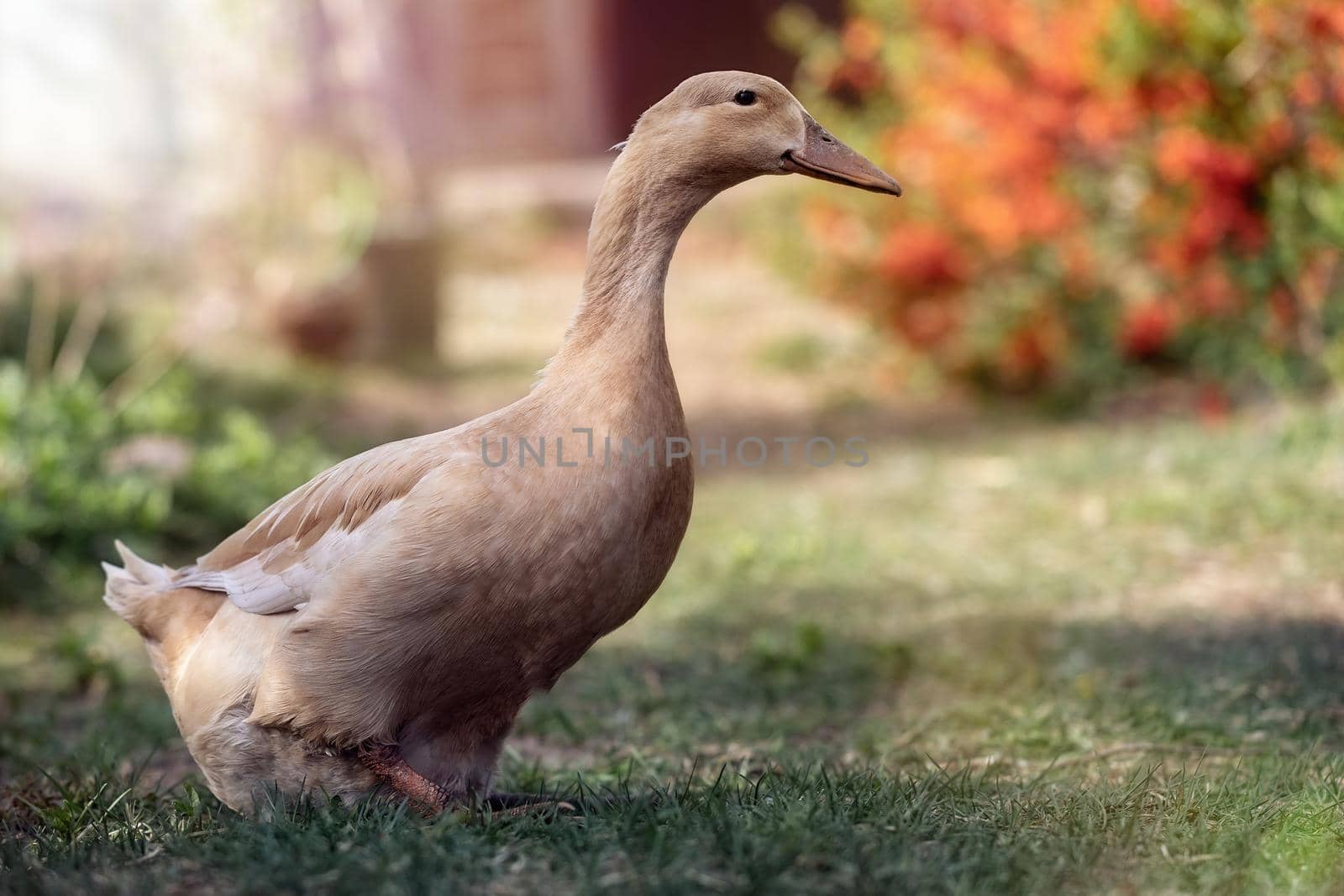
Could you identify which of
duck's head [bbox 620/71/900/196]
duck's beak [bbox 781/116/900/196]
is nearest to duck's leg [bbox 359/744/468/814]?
duck's head [bbox 620/71/900/196]

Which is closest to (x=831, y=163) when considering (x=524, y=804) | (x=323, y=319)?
(x=524, y=804)

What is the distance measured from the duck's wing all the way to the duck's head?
758 mm

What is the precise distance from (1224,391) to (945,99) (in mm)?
2299

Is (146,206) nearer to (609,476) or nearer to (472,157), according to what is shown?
(472,157)

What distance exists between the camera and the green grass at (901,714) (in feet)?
7.47

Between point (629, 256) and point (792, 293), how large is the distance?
8434 millimetres

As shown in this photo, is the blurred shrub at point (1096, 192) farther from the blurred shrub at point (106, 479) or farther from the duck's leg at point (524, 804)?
the duck's leg at point (524, 804)

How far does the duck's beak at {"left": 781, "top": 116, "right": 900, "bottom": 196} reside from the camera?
9.00 ft

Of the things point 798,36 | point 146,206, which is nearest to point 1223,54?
→ point 798,36

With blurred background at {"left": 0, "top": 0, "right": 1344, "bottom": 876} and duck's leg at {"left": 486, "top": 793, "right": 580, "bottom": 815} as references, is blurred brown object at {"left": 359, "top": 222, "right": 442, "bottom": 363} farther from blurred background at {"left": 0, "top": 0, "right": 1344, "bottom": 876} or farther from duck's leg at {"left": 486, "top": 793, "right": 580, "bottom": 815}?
duck's leg at {"left": 486, "top": 793, "right": 580, "bottom": 815}

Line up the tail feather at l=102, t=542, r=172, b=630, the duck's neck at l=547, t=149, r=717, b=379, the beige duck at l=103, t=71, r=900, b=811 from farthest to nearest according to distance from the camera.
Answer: the tail feather at l=102, t=542, r=172, b=630, the duck's neck at l=547, t=149, r=717, b=379, the beige duck at l=103, t=71, r=900, b=811

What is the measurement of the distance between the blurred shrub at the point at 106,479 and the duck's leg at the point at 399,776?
3.38 m

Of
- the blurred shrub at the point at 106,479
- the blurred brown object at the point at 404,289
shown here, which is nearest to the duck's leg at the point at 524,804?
the blurred shrub at the point at 106,479

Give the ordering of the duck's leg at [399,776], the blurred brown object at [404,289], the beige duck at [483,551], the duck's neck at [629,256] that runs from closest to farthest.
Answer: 1. the beige duck at [483,551]
2. the duck's leg at [399,776]
3. the duck's neck at [629,256]
4. the blurred brown object at [404,289]
